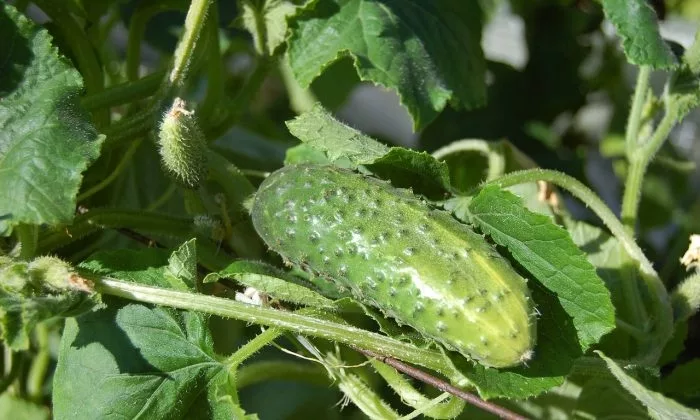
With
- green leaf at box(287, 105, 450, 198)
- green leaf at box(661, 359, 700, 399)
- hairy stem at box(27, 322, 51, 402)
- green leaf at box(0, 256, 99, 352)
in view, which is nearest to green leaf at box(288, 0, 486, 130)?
green leaf at box(287, 105, 450, 198)

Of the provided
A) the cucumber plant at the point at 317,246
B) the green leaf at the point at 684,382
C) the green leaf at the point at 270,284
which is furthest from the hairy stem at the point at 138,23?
the green leaf at the point at 684,382

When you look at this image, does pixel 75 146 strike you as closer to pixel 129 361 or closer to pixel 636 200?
pixel 129 361

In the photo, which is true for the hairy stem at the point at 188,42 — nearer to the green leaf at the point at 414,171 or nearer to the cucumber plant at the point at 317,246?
the cucumber plant at the point at 317,246

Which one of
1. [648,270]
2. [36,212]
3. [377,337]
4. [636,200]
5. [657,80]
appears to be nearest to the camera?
[36,212]

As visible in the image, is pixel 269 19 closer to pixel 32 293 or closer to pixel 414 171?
pixel 414 171

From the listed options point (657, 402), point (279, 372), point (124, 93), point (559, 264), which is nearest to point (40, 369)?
point (279, 372)

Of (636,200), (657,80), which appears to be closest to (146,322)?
(636,200)

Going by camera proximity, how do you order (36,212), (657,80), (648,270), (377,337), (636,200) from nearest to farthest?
(36,212) → (377,337) → (648,270) → (636,200) → (657,80)
